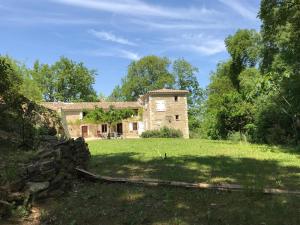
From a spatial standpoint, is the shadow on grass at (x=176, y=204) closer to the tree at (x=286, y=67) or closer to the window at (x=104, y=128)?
the tree at (x=286, y=67)

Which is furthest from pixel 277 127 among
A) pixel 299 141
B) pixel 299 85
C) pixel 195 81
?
pixel 195 81

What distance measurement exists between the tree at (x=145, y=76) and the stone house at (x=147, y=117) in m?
15.5

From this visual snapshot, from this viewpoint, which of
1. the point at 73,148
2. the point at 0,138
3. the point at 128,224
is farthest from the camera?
the point at 0,138

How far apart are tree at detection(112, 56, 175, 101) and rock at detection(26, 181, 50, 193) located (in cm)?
6262

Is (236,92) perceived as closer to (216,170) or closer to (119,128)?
(216,170)

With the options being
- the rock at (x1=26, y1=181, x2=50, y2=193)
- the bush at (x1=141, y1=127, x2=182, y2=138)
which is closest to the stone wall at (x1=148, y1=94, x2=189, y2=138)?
the bush at (x1=141, y1=127, x2=182, y2=138)

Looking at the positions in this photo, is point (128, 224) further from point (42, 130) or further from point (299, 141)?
point (299, 141)

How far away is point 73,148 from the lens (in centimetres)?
942

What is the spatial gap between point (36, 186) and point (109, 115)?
144ft

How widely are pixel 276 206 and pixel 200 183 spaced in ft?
6.22

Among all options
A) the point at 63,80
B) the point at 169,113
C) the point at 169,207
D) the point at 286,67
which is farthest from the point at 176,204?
the point at 63,80

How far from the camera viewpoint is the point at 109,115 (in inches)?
2003

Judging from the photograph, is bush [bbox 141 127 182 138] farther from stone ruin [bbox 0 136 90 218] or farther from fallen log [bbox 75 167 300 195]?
fallen log [bbox 75 167 300 195]

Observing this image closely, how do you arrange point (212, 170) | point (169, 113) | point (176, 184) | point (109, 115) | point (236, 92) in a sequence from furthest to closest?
point (169, 113) → point (109, 115) → point (236, 92) → point (212, 170) → point (176, 184)
